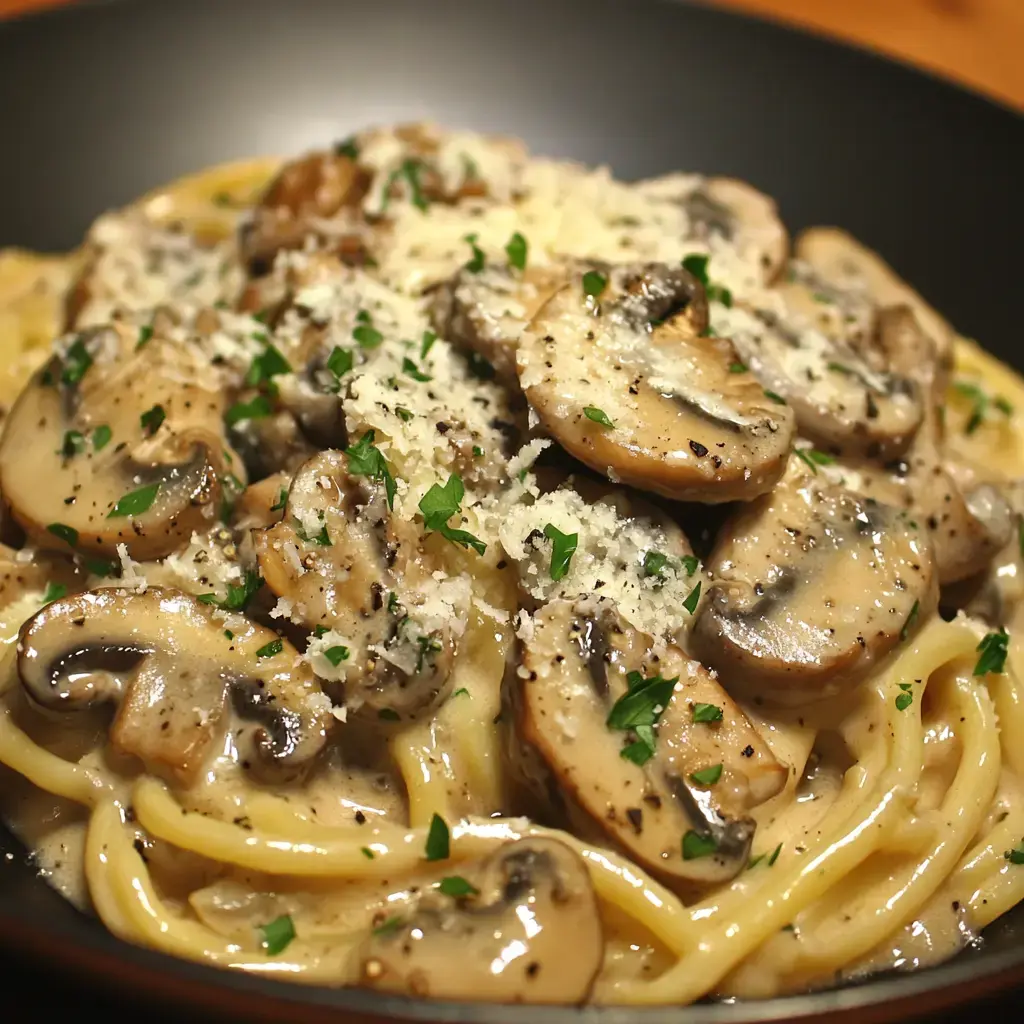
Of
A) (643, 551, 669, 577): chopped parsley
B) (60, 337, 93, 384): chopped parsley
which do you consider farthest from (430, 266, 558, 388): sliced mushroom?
(60, 337, 93, 384): chopped parsley

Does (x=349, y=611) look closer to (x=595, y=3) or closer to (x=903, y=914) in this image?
(x=903, y=914)

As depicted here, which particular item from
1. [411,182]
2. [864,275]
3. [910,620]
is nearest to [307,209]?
[411,182]

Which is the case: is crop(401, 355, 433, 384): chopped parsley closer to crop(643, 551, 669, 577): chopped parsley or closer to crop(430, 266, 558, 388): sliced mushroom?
crop(430, 266, 558, 388): sliced mushroom

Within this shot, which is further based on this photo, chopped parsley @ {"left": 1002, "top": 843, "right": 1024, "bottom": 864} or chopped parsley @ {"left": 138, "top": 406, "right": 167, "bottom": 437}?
chopped parsley @ {"left": 138, "top": 406, "right": 167, "bottom": 437}

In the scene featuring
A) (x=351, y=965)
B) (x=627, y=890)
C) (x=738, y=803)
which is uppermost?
(x=738, y=803)

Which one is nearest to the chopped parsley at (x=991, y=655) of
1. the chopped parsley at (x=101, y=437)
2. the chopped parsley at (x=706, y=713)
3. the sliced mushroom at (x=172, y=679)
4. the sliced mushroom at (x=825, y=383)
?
the sliced mushroom at (x=825, y=383)

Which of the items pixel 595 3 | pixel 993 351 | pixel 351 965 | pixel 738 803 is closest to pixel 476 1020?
pixel 351 965
